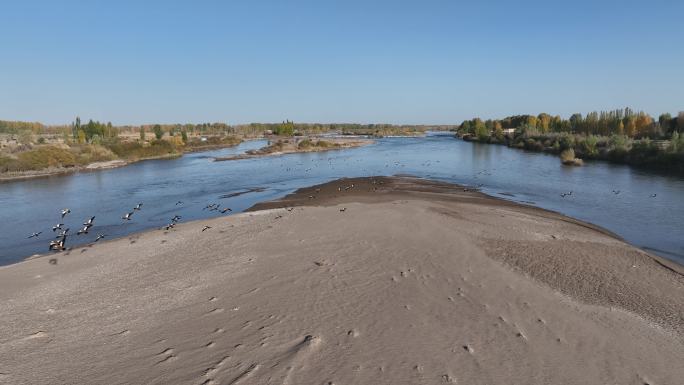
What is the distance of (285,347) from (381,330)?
6.19ft

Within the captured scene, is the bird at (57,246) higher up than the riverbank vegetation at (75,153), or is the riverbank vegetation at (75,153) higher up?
the riverbank vegetation at (75,153)

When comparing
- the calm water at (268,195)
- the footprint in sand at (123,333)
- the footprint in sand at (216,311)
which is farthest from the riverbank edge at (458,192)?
the footprint in sand at (216,311)

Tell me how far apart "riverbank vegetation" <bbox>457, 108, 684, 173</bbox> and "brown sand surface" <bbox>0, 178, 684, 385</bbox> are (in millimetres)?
33131

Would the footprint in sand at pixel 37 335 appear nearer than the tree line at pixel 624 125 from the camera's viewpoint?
Yes

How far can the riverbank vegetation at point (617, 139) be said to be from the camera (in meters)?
38.8

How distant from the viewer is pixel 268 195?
27594 millimetres

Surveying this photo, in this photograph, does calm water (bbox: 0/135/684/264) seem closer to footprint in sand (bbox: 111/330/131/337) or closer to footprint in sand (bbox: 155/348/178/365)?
footprint in sand (bbox: 111/330/131/337)

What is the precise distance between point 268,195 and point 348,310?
66.5 feet

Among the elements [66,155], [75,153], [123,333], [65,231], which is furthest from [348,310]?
[75,153]

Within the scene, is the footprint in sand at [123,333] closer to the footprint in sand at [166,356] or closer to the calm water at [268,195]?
the footprint in sand at [166,356]

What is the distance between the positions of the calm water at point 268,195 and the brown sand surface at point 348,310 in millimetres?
4613

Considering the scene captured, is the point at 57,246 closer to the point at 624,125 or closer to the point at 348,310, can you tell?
the point at 348,310

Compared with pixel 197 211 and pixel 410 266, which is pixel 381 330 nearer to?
pixel 410 266

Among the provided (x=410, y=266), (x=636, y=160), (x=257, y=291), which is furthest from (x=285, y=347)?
(x=636, y=160)
